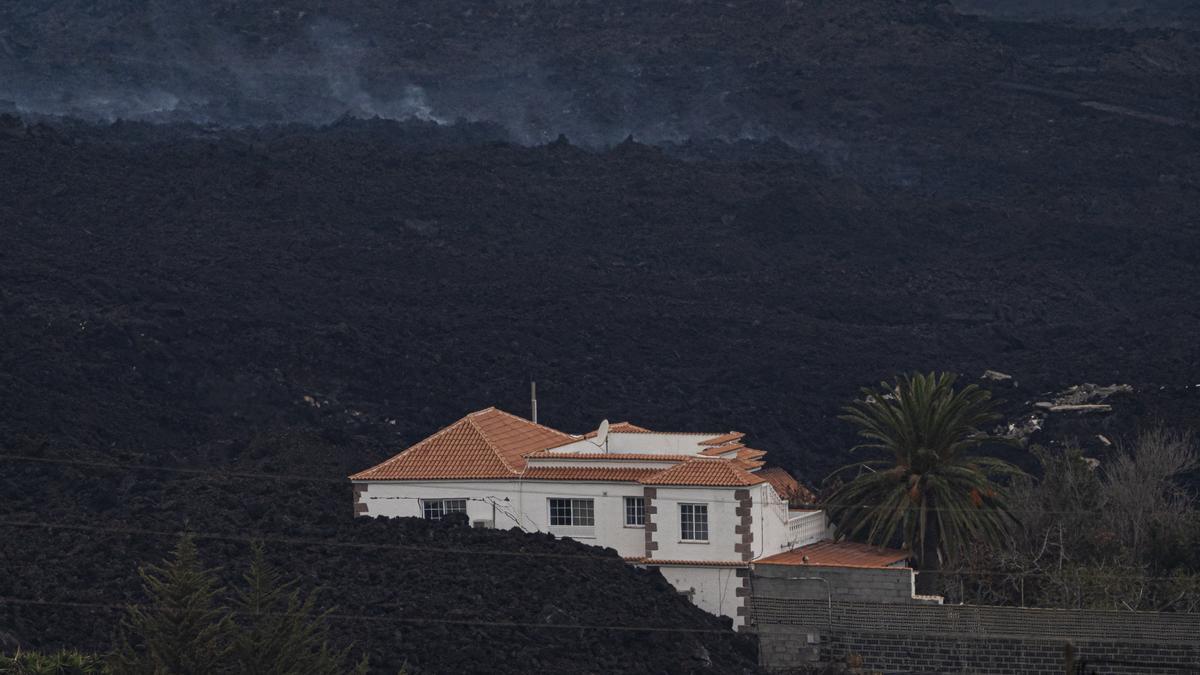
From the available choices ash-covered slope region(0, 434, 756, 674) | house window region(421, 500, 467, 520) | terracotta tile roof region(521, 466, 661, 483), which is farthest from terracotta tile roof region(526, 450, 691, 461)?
ash-covered slope region(0, 434, 756, 674)

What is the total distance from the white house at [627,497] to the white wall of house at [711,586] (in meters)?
0.02

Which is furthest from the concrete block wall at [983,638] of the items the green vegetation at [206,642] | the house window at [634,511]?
the green vegetation at [206,642]

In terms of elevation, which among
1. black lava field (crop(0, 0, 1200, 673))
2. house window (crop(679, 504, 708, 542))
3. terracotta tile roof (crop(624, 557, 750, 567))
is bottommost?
terracotta tile roof (crop(624, 557, 750, 567))

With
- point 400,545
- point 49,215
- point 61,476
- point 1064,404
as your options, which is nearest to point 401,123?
point 49,215

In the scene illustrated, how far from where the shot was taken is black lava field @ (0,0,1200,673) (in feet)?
165

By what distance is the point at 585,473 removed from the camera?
170ft

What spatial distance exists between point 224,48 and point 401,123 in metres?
22.6

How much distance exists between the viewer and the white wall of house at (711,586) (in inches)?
1967

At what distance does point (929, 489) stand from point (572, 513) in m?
8.20

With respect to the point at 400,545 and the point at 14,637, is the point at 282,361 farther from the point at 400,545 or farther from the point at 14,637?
the point at 14,637

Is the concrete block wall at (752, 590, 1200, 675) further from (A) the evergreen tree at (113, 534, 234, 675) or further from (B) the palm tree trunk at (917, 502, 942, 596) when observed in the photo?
(A) the evergreen tree at (113, 534, 234, 675)

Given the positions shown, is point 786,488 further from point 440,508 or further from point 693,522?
point 440,508

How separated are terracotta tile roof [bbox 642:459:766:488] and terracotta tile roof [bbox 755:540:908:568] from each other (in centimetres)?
185

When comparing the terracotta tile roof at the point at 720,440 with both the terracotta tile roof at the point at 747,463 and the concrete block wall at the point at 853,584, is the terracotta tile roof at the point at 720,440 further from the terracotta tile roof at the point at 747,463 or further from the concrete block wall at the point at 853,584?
the concrete block wall at the point at 853,584
